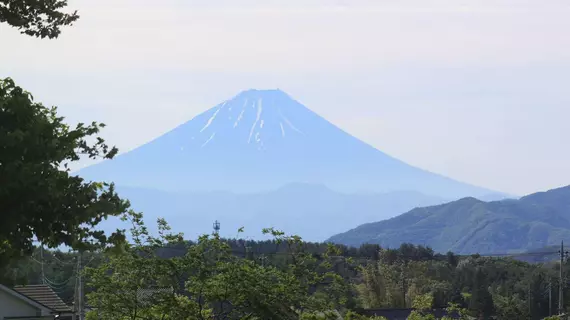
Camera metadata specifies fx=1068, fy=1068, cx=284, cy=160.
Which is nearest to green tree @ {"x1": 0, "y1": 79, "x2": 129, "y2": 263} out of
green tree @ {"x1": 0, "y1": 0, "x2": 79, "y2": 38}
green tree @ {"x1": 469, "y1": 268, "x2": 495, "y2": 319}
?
green tree @ {"x1": 0, "y1": 0, "x2": 79, "y2": 38}

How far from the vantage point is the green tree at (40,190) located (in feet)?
25.2

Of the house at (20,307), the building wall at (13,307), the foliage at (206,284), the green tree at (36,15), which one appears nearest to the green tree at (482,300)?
the house at (20,307)

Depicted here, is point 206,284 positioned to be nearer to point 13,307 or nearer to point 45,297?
point 13,307

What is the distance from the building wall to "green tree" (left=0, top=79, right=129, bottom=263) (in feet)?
49.0

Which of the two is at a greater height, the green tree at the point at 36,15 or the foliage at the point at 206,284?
the green tree at the point at 36,15

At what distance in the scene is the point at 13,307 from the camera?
75.4 feet

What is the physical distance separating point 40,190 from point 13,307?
632 inches

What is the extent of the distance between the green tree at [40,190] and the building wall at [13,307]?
49.0ft

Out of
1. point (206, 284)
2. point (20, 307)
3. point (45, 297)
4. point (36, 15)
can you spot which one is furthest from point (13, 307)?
point (36, 15)

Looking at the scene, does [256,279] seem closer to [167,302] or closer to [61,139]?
[167,302]

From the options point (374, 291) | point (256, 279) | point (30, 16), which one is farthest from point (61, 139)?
point (374, 291)

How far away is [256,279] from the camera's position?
1514cm

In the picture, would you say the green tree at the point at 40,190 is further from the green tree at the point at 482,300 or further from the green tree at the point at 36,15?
the green tree at the point at 482,300

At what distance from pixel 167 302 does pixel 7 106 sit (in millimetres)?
7988
